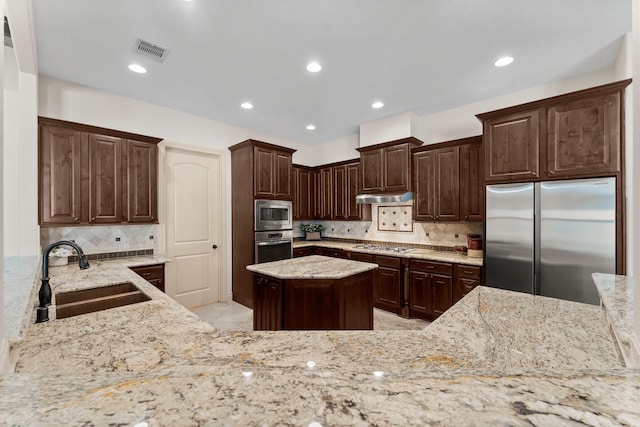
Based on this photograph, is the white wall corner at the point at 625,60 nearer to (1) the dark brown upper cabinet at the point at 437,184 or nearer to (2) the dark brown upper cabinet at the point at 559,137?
(2) the dark brown upper cabinet at the point at 559,137

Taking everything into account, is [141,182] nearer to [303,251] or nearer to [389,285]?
[303,251]

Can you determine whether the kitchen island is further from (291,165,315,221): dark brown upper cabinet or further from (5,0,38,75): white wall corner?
(291,165,315,221): dark brown upper cabinet

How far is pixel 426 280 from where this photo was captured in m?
3.57

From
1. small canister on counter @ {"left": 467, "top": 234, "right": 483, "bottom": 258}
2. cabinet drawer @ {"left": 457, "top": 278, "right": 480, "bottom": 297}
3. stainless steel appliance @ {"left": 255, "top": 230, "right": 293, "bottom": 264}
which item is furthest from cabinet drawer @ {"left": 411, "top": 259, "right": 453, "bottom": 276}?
stainless steel appliance @ {"left": 255, "top": 230, "right": 293, "bottom": 264}

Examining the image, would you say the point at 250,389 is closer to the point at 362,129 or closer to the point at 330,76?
the point at 330,76

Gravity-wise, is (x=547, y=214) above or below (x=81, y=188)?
below

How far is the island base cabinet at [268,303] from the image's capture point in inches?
90.8

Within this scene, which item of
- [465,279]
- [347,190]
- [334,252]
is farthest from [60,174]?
[465,279]

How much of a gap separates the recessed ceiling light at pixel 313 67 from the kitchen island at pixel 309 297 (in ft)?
6.76

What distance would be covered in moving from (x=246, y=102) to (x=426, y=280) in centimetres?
345

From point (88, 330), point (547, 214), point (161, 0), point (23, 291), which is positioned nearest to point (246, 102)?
point (161, 0)

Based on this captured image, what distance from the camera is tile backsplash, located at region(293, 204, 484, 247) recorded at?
→ 388 cm

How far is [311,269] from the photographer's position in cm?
243

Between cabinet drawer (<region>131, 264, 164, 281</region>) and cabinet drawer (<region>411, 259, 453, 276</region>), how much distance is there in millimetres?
3260
